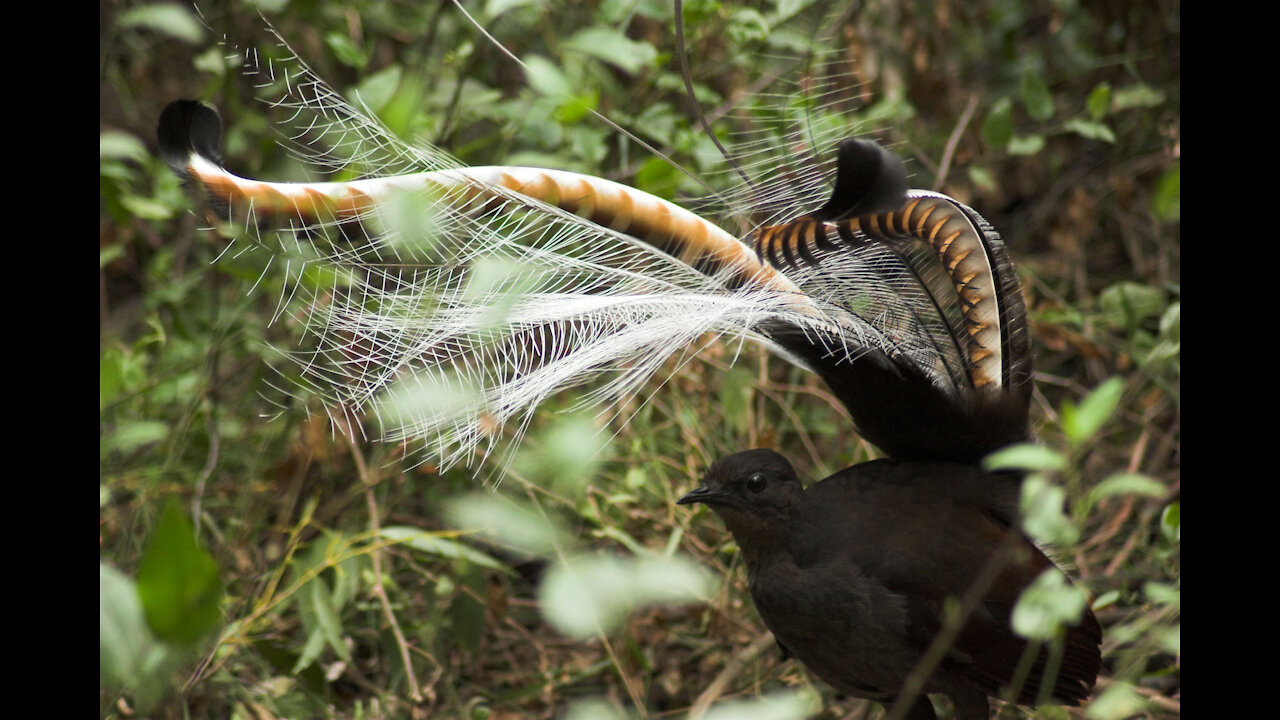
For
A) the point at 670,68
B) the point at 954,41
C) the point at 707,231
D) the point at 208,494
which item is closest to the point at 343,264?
the point at 707,231

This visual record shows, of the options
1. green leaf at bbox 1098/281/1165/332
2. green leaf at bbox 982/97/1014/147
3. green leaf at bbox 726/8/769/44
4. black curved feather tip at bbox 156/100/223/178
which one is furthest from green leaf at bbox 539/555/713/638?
green leaf at bbox 982/97/1014/147

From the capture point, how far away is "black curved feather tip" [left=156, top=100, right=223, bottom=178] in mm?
1544

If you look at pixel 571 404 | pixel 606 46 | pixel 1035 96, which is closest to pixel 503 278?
pixel 571 404

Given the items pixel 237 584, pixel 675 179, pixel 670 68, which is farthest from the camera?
pixel 670 68

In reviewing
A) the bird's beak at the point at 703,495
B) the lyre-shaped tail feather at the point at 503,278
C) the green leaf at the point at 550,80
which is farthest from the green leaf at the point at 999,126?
the bird's beak at the point at 703,495

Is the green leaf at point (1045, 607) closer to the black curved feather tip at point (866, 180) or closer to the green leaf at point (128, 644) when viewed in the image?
the black curved feather tip at point (866, 180)

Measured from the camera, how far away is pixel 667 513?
259cm

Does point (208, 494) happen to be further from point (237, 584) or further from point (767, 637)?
point (767, 637)

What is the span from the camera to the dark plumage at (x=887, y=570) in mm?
1690

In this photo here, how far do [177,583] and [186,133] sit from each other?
29.6 inches

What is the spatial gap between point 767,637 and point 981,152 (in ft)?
5.02

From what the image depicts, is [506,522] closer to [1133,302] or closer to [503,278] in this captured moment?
[503,278]

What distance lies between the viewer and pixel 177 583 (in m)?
1.04

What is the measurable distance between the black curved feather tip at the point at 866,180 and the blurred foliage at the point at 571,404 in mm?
581
